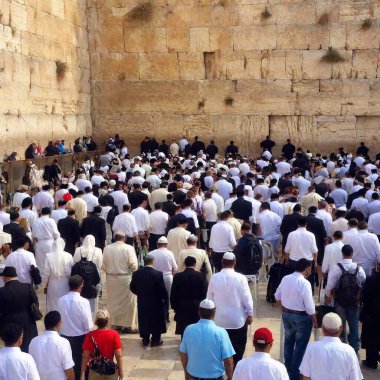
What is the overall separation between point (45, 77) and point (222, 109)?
726 cm

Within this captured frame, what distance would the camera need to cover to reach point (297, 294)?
272 inches

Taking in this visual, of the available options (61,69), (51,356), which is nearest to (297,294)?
(51,356)

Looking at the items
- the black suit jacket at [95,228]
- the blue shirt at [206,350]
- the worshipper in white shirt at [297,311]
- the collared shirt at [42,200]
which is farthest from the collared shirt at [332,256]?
the collared shirt at [42,200]

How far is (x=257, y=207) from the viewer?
12055 millimetres

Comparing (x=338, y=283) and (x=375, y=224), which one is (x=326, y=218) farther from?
(x=338, y=283)

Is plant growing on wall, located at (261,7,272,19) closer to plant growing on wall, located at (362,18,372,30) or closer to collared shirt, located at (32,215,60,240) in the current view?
plant growing on wall, located at (362,18,372,30)

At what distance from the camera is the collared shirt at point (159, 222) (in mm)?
11078

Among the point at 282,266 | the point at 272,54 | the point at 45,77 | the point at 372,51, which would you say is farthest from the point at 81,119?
the point at 282,266

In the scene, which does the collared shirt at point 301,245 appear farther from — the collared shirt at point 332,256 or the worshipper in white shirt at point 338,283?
the worshipper in white shirt at point 338,283

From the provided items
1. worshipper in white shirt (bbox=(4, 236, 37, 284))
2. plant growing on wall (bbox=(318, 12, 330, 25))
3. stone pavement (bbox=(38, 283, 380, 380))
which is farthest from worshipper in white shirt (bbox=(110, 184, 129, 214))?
plant growing on wall (bbox=(318, 12, 330, 25))

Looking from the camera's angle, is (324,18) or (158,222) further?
(324,18)

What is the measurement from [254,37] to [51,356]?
21.6m

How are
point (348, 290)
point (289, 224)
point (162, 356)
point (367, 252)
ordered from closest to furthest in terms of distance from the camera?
1. point (348, 290)
2. point (162, 356)
3. point (367, 252)
4. point (289, 224)

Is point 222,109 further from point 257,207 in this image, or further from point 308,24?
point 257,207
